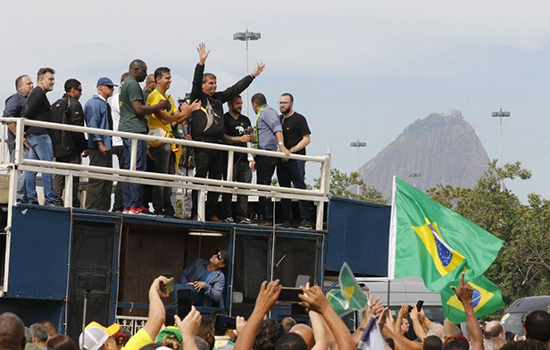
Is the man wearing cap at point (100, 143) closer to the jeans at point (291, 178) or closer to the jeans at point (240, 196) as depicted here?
the jeans at point (240, 196)

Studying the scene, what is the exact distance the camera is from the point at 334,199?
53.0 feet

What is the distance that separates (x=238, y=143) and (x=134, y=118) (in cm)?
188

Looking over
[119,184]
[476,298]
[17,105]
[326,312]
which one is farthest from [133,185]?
[326,312]

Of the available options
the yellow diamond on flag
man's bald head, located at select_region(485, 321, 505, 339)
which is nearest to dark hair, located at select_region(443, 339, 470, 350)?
man's bald head, located at select_region(485, 321, 505, 339)

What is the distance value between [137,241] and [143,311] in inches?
35.3

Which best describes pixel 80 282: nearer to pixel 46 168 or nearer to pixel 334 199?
pixel 46 168

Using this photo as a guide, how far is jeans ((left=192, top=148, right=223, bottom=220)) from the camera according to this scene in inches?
604

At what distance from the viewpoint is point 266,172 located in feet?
52.9

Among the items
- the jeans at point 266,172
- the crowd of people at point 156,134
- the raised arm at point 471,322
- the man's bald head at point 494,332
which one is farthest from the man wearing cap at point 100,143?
the raised arm at point 471,322

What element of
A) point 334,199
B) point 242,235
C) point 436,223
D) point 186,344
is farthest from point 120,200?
point 186,344

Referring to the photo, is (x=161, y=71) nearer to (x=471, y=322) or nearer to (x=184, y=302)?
(x=184, y=302)

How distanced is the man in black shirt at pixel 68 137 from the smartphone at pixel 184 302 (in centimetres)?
169

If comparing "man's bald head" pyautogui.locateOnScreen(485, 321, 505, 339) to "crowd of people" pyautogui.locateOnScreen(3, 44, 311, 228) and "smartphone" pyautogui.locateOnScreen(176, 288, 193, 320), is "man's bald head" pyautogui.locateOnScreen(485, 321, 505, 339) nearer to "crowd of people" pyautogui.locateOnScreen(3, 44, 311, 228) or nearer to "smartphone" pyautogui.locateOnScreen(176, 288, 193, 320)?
"smartphone" pyautogui.locateOnScreen(176, 288, 193, 320)

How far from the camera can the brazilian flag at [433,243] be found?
40.6ft
